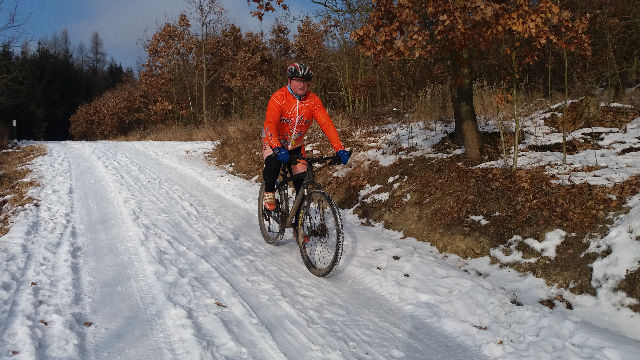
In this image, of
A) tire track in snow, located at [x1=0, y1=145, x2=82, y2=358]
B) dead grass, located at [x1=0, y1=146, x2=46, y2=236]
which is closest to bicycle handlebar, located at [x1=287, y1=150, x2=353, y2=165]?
tire track in snow, located at [x1=0, y1=145, x2=82, y2=358]

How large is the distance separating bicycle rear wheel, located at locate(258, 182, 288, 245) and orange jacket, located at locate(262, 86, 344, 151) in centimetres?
81

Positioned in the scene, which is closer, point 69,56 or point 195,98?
point 195,98

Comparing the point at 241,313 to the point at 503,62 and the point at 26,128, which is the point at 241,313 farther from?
the point at 26,128

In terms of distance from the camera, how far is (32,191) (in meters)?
9.00

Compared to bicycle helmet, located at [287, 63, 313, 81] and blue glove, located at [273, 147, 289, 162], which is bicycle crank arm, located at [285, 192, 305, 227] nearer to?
blue glove, located at [273, 147, 289, 162]

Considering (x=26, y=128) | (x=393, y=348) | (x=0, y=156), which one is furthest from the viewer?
(x=26, y=128)

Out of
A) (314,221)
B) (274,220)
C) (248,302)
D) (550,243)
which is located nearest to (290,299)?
(248,302)

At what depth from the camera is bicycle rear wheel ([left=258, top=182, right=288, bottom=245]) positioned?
5672mm

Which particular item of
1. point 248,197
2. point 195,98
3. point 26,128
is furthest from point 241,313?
point 26,128

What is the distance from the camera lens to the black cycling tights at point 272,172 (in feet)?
17.8

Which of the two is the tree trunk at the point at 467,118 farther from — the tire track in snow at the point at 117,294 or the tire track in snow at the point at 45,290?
the tire track in snow at the point at 45,290

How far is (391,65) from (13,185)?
1237cm

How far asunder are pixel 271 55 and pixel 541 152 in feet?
75.0

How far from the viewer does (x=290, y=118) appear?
5340 mm
